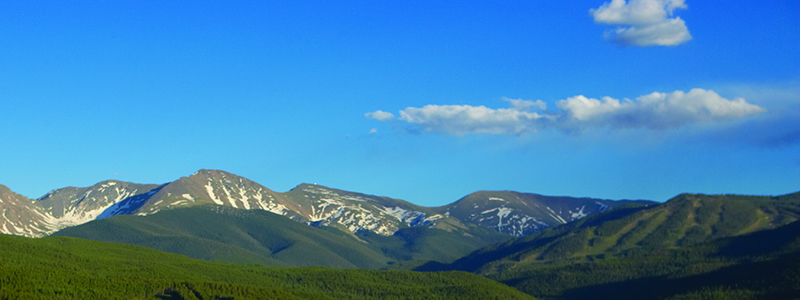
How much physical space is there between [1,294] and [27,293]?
761 centimetres

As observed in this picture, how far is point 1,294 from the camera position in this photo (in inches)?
7564

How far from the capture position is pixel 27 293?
199 m
